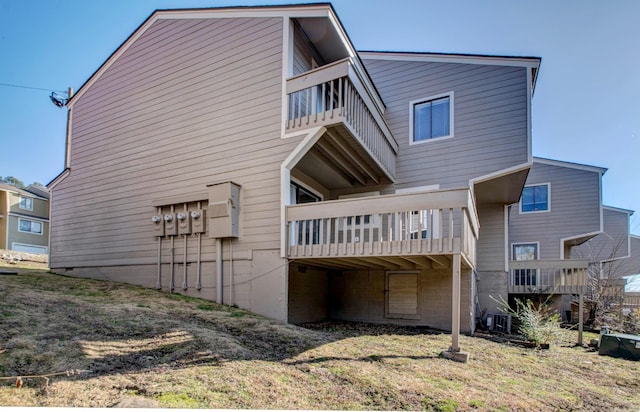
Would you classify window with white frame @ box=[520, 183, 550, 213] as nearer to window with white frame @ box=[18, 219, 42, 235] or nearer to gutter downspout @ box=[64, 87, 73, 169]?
gutter downspout @ box=[64, 87, 73, 169]

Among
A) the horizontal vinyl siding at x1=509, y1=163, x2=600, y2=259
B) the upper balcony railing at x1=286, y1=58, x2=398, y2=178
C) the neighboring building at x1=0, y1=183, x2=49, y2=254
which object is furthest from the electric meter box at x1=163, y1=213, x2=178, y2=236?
the neighboring building at x1=0, y1=183, x2=49, y2=254

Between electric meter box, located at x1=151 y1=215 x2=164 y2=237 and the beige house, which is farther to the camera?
electric meter box, located at x1=151 y1=215 x2=164 y2=237

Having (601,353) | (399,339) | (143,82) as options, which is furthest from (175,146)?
(601,353)

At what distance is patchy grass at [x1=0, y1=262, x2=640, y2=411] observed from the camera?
3.48m

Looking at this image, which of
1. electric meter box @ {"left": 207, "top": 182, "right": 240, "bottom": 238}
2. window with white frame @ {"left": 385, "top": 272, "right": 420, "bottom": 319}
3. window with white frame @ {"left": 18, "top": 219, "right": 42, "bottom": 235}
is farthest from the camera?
window with white frame @ {"left": 18, "top": 219, "right": 42, "bottom": 235}

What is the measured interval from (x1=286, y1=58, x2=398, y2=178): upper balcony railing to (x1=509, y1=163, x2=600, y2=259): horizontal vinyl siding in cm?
947

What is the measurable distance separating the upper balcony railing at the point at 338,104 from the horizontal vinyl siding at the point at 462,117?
153 cm

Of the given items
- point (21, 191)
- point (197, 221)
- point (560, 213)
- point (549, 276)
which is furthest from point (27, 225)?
point (560, 213)

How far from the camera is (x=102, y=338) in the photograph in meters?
4.77

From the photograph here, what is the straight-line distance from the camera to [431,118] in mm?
10188

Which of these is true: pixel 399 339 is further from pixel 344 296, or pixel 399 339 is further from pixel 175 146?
pixel 175 146

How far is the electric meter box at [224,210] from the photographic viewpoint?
7992 millimetres

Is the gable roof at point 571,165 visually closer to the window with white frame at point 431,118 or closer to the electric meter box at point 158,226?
the window with white frame at point 431,118

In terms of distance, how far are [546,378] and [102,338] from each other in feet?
19.5
